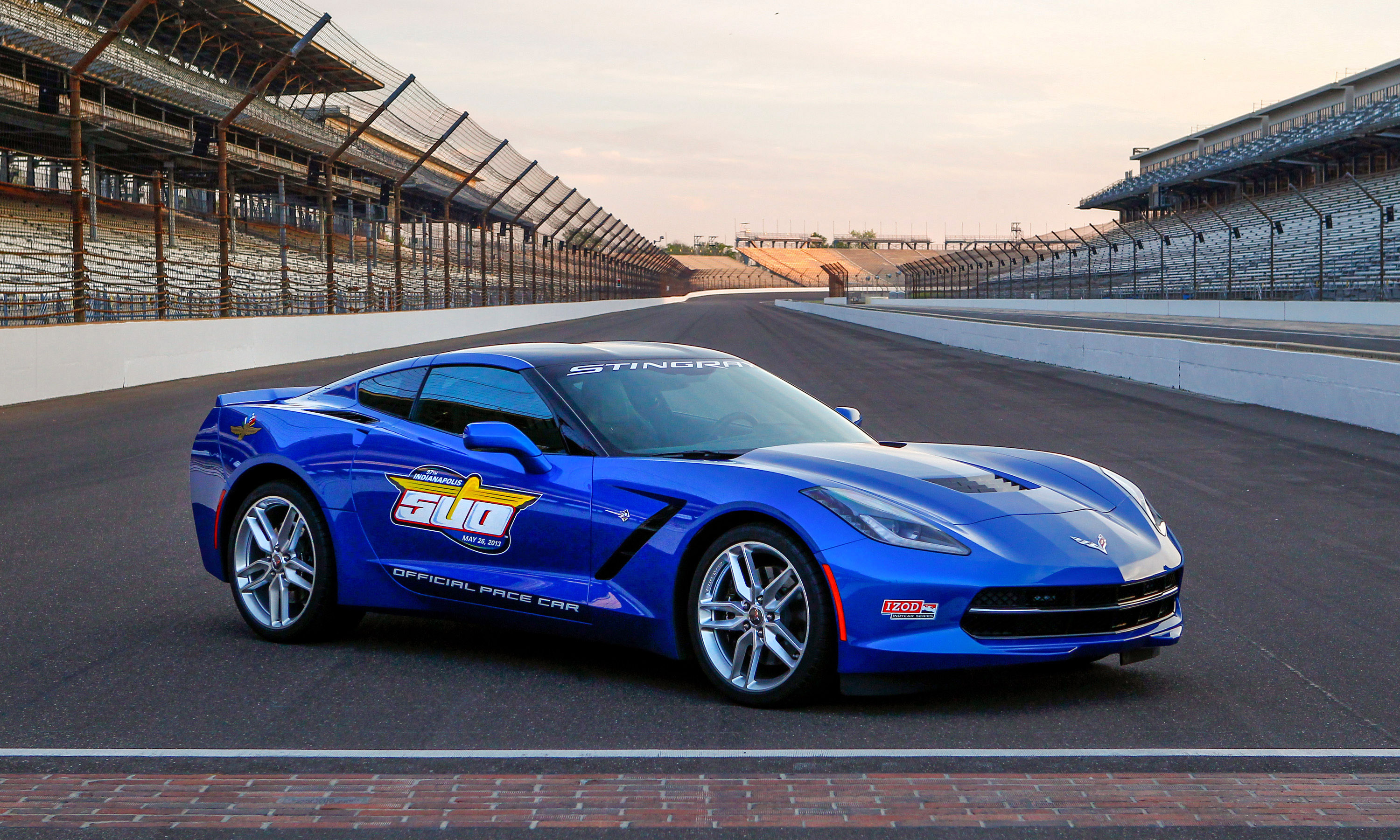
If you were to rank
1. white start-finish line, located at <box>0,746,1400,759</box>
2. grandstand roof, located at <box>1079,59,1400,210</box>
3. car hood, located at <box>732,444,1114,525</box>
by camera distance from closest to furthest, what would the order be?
white start-finish line, located at <box>0,746,1400,759</box>
car hood, located at <box>732,444,1114,525</box>
grandstand roof, located at <box>1079,59,1400,210</box>

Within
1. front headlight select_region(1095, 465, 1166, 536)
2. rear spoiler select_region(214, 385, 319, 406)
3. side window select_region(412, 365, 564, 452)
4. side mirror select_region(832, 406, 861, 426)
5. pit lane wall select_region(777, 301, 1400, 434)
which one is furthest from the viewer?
pit lane wall select_region(777, 301, 1400, 434)

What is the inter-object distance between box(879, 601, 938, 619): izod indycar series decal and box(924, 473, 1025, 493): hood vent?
55cm

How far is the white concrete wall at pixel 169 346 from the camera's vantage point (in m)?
17.8

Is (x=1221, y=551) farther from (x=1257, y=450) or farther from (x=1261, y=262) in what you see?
(x=1261, y=262)

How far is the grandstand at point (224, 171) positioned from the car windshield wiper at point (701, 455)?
16415mm

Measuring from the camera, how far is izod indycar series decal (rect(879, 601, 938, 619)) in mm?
4121

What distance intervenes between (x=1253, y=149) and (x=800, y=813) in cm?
7983

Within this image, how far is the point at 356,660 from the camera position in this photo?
521 cm

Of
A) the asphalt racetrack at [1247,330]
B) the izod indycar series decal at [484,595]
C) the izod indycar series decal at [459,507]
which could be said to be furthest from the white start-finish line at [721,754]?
the asphalt racetrack at [1247,330]

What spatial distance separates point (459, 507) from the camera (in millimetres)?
5039

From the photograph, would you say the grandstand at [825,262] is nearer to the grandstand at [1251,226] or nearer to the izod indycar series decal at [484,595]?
the grandstand at [1251,226]

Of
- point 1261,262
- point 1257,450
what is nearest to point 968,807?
point 1257,450

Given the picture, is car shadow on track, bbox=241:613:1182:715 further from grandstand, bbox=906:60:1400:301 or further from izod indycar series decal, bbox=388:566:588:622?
grandstand, bbox=906:60:1400:301

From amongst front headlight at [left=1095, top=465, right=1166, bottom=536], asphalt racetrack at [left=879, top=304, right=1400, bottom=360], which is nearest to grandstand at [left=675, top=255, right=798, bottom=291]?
asphalt racetrack at [left=879, top=304, right=1400, bottom=360]
